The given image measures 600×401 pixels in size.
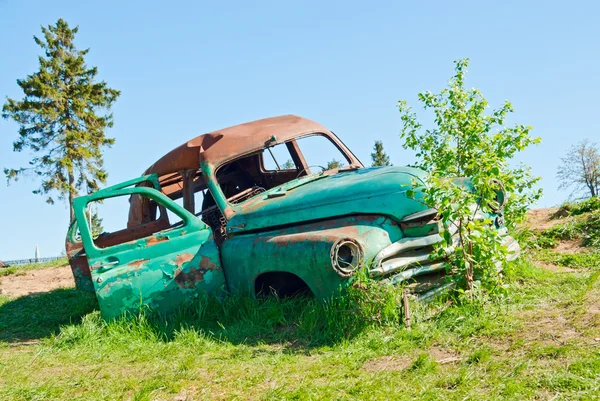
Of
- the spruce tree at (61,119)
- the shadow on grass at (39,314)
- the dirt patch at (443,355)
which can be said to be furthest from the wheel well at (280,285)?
the spruce tree at (61,119)

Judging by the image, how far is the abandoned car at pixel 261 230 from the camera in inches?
194

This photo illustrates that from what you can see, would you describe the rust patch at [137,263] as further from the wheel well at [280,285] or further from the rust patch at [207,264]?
the wheel well at [280,285]

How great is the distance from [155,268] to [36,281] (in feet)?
22.0

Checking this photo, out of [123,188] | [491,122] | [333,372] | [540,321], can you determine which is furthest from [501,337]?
[491,122]

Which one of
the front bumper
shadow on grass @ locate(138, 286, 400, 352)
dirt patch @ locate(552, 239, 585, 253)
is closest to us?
shadow on grass @ locate(138, 286, 400, 352)

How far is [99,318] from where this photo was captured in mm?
5809

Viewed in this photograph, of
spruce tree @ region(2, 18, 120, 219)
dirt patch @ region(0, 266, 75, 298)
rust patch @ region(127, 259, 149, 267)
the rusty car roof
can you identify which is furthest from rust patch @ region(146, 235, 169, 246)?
spruce tree @ region(2, 18, 120, 219)

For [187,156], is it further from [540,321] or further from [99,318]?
[540,321]

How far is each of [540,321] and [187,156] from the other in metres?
4.07

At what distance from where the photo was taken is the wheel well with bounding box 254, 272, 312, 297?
223 inches

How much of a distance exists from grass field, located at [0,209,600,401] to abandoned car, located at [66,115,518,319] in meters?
0.29

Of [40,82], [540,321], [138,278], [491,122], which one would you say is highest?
[40,82]

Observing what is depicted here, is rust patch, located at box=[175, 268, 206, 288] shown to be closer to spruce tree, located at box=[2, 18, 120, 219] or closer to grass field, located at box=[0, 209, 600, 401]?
grass field, located at box=[0, 209, 600, 401]

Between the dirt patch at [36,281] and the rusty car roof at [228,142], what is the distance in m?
4.62
